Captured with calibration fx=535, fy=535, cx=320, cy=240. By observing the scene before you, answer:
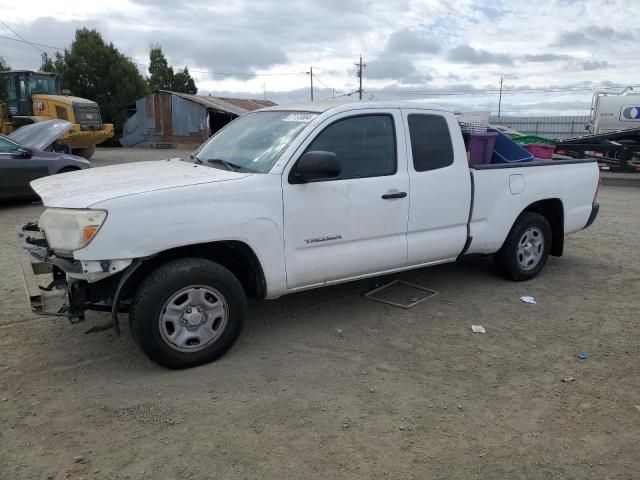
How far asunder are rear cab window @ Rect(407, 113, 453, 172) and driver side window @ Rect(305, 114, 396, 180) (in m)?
0.24

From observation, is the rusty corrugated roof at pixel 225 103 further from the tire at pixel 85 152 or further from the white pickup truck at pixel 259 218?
the white pickup truck at pixel 259 218

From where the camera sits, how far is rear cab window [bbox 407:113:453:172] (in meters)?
4.69

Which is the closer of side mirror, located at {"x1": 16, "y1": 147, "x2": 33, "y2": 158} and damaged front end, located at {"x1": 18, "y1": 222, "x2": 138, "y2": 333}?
damaged front end, located at {"x1": 18, "y1": 222, "x2": 138, "y2": 333}

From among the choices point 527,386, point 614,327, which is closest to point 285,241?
point 527,386

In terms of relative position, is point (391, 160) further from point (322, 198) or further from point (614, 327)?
point (614, 327)

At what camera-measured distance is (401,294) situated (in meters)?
5.38

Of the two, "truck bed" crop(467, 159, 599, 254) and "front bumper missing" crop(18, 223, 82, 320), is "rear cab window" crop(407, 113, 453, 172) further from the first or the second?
"front bumper missing" crop(18, 223, 82, 320)

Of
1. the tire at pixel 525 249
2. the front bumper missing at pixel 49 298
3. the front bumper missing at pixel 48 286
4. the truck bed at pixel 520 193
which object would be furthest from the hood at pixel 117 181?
the tire at pixel 525 249

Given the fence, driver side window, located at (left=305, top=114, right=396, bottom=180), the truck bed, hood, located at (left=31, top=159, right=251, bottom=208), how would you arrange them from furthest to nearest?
the fence < the truck bed < driver side window, located at (left=305, top=114, right=396, bottom=180) < hood, located at (left=31, top=159, right=251, bottom=208)

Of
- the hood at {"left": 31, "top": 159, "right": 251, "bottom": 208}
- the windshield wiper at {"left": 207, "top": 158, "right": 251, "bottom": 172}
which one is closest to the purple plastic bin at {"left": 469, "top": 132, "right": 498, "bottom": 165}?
the windshield wiper at {"left": 207, "top": 158, "right": 251, "bottom": 172}

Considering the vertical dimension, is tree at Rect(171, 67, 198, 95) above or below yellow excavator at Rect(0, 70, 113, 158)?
above

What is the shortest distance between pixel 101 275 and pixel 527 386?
2.93 meters

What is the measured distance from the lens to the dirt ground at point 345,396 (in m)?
2.87

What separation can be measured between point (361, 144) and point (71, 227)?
2.30m
